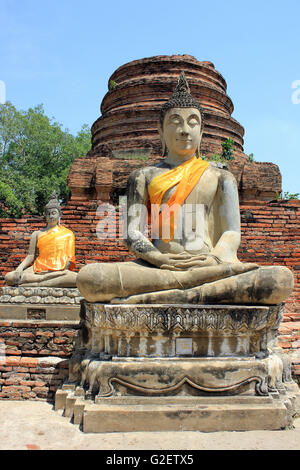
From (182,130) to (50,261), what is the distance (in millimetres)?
3137

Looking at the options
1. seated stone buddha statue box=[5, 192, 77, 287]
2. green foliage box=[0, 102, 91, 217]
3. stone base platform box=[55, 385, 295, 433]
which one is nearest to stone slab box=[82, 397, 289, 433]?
stone base platform box=[55, 385, 295, 433]

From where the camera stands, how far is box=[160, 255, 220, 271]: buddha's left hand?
3477mm

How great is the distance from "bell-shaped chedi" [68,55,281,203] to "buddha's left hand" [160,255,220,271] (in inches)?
263

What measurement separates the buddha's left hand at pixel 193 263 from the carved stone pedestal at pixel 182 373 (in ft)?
1.39

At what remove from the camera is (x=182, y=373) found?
3102 mm

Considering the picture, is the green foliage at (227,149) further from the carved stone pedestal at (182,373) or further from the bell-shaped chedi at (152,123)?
the carved stone pedestal at (182,373)

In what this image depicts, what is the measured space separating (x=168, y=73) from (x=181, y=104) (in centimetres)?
1054

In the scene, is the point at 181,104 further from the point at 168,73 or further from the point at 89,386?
the point at 168,73

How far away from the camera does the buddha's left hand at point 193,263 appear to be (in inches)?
137

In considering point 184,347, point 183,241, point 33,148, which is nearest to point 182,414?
point 184,347

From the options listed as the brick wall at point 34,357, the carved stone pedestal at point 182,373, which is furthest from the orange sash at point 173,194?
the brick wall at point 34,357

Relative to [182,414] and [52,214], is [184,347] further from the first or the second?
[52,214]

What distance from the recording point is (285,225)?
8930 mm
